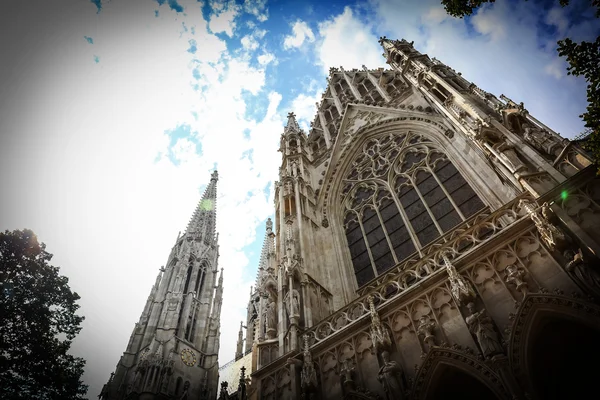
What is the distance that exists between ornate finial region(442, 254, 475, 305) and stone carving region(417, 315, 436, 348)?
663 mm

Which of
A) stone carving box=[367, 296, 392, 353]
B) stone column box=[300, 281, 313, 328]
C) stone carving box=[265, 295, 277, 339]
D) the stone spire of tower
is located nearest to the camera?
stone carving box=[367, 296, 392, 353]

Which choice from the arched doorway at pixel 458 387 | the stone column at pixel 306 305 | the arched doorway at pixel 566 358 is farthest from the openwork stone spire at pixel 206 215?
the arched doorway at pixel 566 358

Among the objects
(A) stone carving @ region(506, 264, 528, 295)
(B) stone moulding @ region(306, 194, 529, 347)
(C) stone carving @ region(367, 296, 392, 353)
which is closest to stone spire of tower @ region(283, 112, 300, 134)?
(B) stone moulding @ region(306, 194, 529, 347)

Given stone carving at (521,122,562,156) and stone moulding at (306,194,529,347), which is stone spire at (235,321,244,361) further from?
stone carving at (521,122,562,156)

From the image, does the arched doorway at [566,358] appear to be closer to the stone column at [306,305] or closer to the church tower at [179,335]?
the stone column at [306,305]

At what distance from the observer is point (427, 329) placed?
6969 mm

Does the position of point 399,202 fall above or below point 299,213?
below

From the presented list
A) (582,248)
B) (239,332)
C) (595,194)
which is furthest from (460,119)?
(239,332)

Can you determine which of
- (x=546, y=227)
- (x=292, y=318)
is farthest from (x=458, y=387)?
(x=292, y=318)

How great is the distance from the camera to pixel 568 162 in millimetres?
7191

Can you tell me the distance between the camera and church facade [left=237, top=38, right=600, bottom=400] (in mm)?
6035

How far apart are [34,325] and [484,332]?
13212 millimetres

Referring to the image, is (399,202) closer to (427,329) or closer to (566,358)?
(427,329)

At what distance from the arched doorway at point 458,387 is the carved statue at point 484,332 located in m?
0.76
